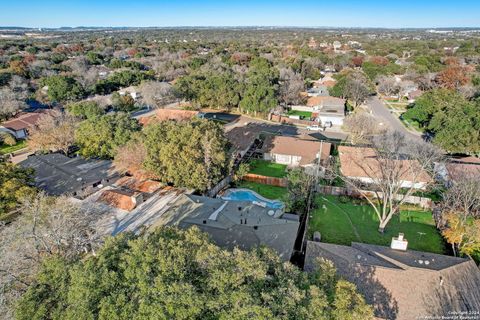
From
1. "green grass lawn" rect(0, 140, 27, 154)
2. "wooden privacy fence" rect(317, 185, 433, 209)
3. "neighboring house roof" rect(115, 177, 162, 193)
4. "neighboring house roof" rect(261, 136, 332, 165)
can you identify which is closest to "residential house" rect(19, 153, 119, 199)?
"neighboring house roof" rect(115, 177, 162, 193)

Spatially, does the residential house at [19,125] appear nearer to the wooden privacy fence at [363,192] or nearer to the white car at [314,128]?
the white car at [314,128]

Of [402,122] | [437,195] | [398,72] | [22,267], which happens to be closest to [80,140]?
[22,267]

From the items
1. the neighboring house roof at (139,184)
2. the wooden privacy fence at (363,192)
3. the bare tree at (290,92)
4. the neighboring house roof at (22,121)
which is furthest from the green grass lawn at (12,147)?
the bare tree at (290,92)

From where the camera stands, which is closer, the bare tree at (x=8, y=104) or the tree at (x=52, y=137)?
the tree at (x=52, y=137)

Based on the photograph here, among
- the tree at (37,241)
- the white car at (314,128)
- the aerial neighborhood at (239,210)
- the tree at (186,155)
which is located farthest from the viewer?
the white car at (314,128)

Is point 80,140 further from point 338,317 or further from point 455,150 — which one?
point 455,150

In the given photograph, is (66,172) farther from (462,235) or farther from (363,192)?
→ (462,235)

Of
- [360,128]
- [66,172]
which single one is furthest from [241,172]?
[360,128]
